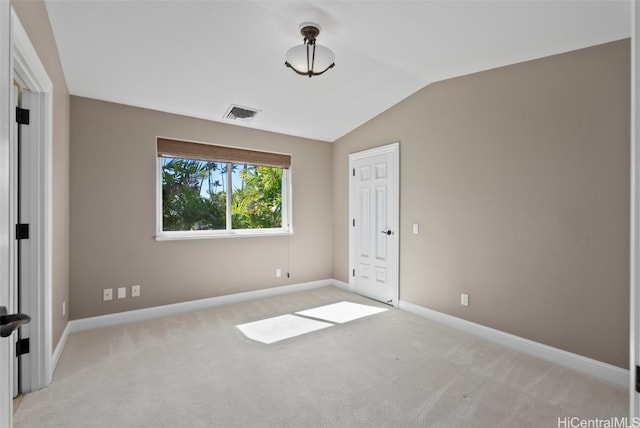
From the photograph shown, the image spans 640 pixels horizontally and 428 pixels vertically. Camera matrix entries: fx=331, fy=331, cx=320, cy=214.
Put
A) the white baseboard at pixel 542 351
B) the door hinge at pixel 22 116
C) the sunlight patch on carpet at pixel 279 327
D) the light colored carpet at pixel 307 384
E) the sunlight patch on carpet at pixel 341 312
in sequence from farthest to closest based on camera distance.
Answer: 1. the sunlight patch on carpet at pixel 341 312
2. the sunlight patch on carpet at pixel 279 327
3. the white baseboard at pixel 542 351
4. the door hinge at pixel 22 116
5. the light colored carpet at pixel 307 384

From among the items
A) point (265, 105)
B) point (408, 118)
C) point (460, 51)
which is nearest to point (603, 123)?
point (460, 51)

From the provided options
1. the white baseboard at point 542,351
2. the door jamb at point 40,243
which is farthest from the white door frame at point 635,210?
the door jamb at point 40,243

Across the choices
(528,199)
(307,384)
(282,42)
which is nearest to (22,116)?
(282,42)

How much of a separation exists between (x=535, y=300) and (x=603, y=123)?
1.53m

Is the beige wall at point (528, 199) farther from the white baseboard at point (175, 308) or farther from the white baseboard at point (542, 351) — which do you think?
the white baseboard at point (175, 308)

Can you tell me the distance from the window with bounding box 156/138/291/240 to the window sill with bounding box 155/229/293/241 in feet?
0.03

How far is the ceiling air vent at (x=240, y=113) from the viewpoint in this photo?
153 inches

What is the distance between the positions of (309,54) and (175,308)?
3.14m

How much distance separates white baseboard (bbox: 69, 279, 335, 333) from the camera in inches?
134

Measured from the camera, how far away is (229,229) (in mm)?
4406

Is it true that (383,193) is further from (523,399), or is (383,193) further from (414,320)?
(523,399)

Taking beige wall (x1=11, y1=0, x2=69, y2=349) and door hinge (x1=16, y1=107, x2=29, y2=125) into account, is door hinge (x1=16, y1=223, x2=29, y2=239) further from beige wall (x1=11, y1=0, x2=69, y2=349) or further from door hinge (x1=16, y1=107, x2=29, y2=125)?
door hinge (x1=16, y1=107, x2=29, y2=125)

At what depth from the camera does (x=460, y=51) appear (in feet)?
9.45

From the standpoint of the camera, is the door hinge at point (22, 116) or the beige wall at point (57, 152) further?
the door hinge at point (22, 116)
